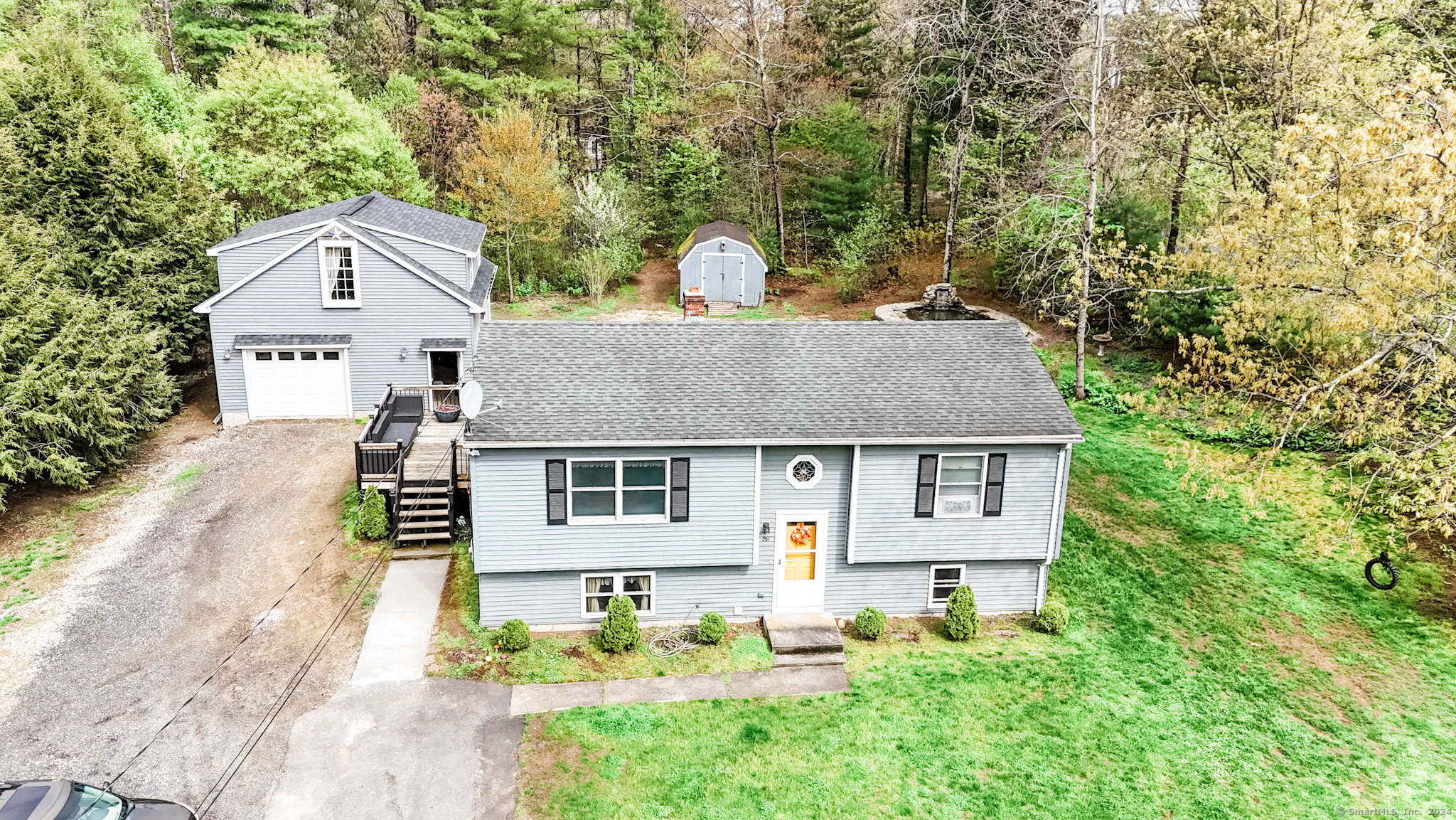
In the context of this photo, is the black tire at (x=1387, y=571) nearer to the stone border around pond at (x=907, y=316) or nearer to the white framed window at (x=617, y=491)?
the white framed window at (x=617, y=491)


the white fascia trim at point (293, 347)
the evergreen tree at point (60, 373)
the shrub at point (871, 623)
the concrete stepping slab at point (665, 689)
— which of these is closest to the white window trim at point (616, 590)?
the concrete stepping slab at point (665, 689)

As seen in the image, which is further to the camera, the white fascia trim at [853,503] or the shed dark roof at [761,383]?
the white fascia trim at [853,503]

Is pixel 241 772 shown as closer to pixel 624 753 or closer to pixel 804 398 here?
pixel 624 753

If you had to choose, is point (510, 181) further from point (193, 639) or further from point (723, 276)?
point (193, 639)

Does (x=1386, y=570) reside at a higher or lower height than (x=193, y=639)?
higher

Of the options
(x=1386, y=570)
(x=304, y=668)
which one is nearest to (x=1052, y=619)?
(x=1386, y=570)

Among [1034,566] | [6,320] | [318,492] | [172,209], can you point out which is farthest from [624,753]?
[172,209]
